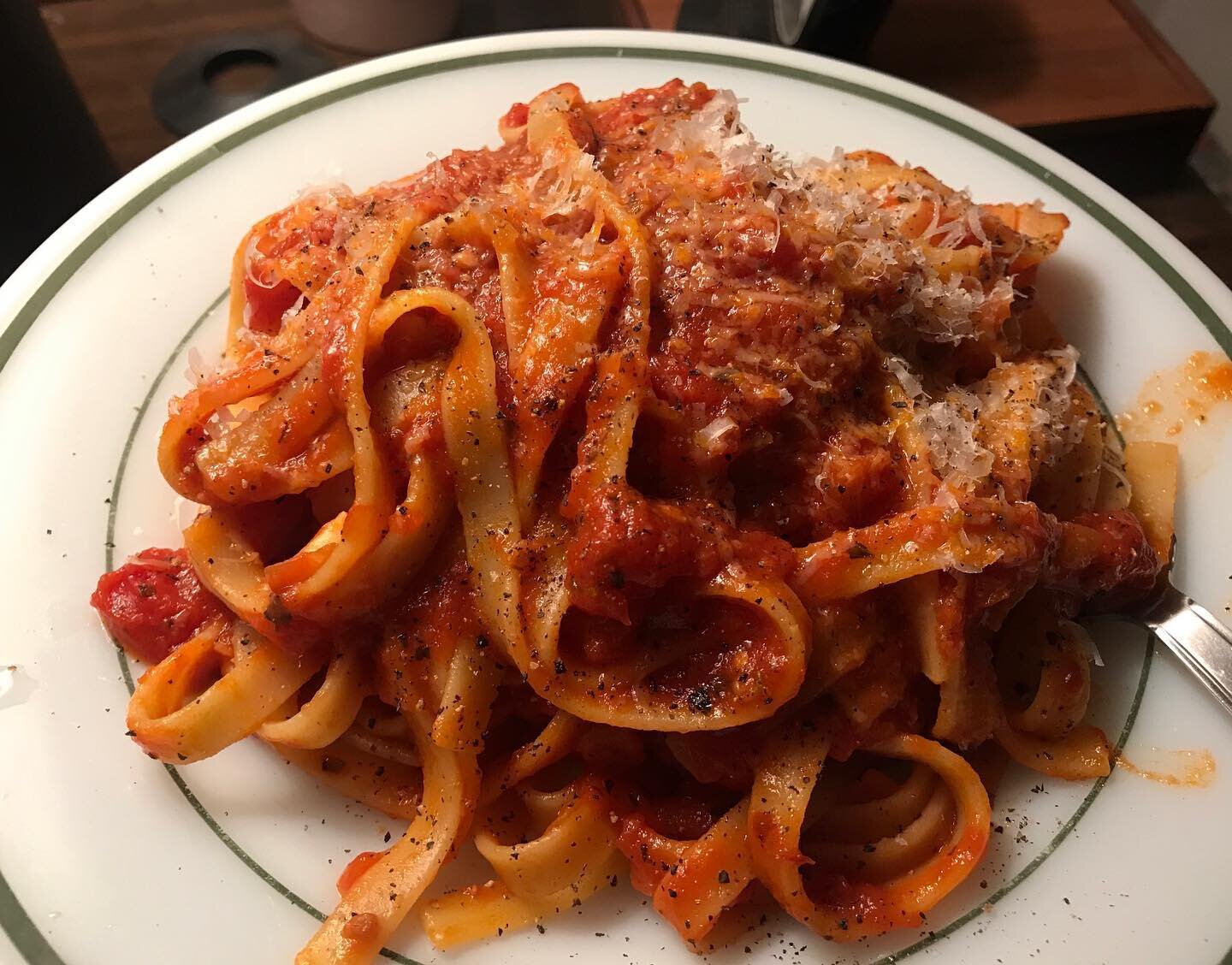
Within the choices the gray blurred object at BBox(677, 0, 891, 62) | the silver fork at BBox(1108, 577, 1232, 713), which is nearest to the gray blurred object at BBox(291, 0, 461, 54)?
the gray blurred object at BBox(677, 0, 891, 62)

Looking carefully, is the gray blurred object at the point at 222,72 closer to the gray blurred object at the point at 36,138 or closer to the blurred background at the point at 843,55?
the blurred background at the point at 843,55

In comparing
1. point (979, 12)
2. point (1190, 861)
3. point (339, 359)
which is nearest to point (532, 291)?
point (339, 359)

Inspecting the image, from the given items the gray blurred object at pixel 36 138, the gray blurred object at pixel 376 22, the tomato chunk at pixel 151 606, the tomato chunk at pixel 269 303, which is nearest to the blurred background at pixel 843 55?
the gray blurred object at pixel 376 22

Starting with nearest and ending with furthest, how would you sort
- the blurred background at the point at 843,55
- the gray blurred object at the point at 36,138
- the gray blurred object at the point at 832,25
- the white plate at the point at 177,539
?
1. the white plate at the point at 177,539
2. the gray blurred object at the point at 36,138
3. the gray blurred object at the point at 832,25
4. the blurred background at the point at 843,55

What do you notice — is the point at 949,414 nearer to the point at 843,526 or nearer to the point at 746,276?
the point at 843,526

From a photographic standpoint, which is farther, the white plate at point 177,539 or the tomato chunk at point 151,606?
the tomato chunk at point 151,606

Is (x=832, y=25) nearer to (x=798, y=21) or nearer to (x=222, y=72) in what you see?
(x=798, y=21)
